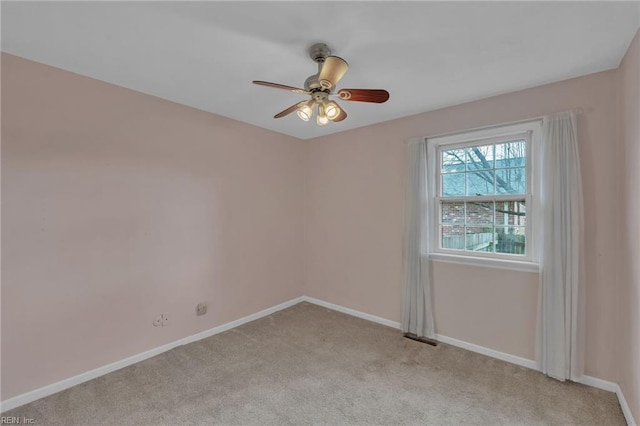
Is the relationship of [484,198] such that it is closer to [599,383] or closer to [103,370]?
[599,383]

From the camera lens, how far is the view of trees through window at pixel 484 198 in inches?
103

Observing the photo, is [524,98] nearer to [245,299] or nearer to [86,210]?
[245,299]

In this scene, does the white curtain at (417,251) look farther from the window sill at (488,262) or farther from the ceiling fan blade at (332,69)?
the ceiling fan blade at (332,69)

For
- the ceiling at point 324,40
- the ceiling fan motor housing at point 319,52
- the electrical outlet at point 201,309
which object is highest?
the ceiling at point 324,40

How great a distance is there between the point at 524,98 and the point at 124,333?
407 cm

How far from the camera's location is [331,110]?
1929 millimetres

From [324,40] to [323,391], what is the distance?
8.14 ft

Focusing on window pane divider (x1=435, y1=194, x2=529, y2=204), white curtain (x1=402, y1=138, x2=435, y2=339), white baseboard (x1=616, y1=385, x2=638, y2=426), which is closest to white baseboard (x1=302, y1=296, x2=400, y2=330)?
white curtain (x1=402, y1=138, x2=435, y2=339)

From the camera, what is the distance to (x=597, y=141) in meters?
2.19

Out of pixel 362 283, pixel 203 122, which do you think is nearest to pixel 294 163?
pixel 203 122

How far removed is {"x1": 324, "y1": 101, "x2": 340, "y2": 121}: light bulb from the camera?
6.26 ft

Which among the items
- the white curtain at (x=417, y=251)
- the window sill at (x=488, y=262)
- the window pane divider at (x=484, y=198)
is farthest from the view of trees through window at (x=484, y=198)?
the white curtain at (x=417, y=251)

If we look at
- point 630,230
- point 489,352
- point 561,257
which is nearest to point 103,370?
point 489,352

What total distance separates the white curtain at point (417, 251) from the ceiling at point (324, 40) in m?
0.74
